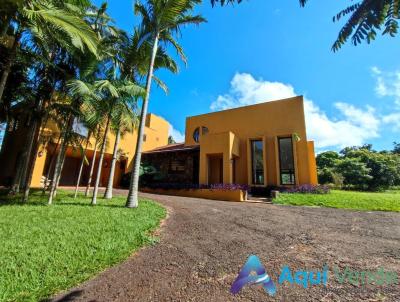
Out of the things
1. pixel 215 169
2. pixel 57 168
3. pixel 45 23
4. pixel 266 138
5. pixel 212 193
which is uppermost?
pixel 45 23

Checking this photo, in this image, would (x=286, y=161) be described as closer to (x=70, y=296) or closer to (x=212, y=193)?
(x=212, y=193)

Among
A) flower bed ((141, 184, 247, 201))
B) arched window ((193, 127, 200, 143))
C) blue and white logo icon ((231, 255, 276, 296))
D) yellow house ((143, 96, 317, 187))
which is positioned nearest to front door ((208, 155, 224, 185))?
yellow house ((143, 96, 317, 187))

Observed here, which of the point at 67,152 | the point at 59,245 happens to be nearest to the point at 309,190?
the point at 59,245

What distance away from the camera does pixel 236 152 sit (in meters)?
16.1

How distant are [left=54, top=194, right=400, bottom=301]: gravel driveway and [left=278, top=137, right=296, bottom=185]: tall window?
7.65 meters

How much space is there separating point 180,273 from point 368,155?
1061 inches

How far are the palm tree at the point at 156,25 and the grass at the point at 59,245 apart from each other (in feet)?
6.73

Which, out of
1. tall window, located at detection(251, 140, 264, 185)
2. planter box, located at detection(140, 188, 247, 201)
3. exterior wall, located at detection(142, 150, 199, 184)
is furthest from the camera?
exterior wall, located at detection(142, 150, 199, 184)

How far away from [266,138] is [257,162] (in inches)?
78.9

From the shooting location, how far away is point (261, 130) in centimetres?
1662

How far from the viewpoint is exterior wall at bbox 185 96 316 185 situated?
14.8m

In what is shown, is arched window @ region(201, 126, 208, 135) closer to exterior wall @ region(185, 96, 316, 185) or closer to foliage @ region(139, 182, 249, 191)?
exterior wall @ region(185, 96, 316, 185)

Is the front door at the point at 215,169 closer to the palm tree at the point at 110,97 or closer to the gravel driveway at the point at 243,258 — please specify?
the palm tree at the point at 110,97

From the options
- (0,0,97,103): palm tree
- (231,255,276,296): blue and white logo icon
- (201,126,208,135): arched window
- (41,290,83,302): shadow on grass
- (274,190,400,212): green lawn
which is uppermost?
(201,126,208,135): arched window
